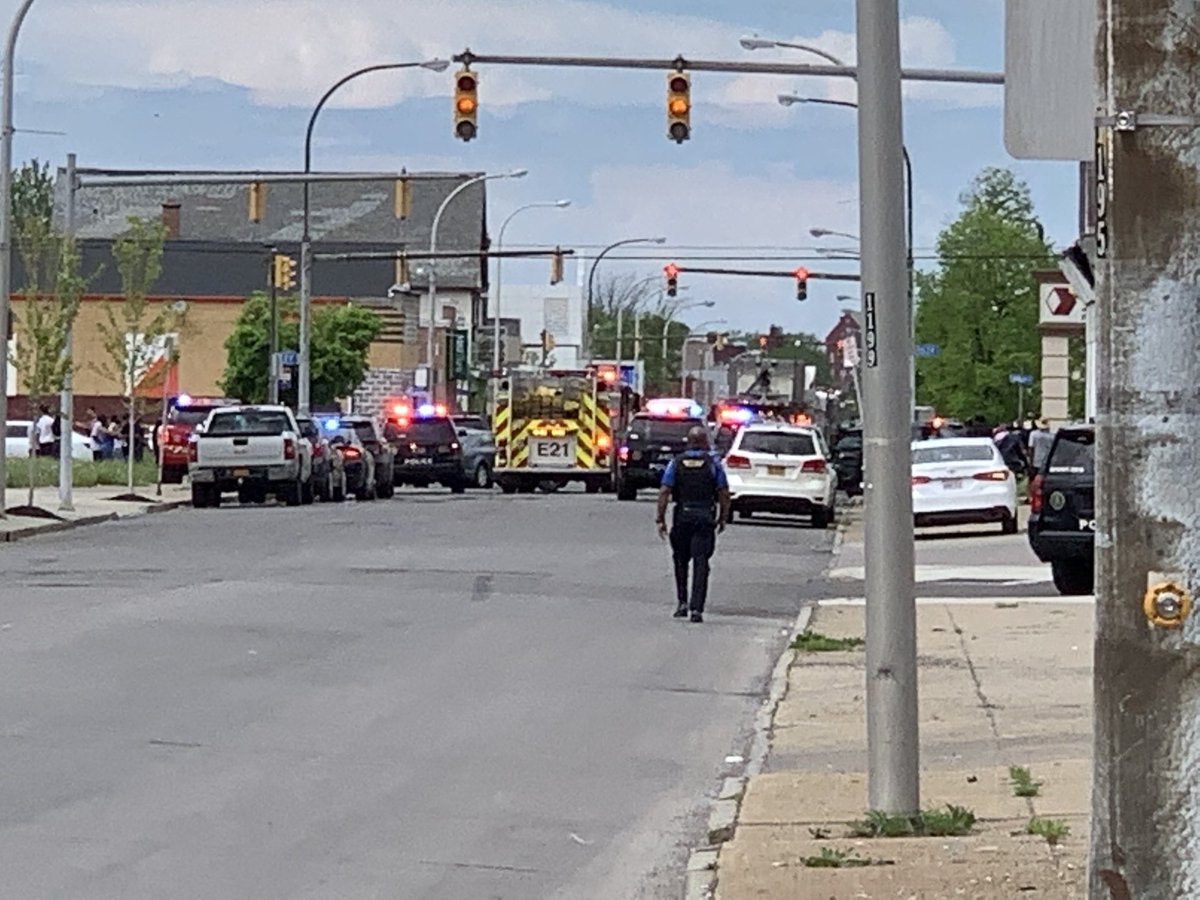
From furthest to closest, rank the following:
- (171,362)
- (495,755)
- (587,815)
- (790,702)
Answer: (171,362)
(790,702)
(495,755)
(587,815)

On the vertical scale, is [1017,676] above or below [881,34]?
below

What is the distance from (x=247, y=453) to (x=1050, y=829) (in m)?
32.8

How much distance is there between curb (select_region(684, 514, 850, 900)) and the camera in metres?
9.02

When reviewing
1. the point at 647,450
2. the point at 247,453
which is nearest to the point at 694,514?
the point at 247,453

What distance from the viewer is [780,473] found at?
124 ft

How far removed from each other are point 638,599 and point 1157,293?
1752cm

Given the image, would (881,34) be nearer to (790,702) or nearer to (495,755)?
(495,755)

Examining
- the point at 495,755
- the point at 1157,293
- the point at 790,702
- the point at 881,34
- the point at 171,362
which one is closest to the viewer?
the point at 1157,293

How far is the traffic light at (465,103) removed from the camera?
97.3 feet

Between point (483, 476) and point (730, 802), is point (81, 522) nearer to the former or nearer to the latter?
point (483, 476)

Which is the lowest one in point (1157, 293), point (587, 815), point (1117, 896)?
point (587, 815)

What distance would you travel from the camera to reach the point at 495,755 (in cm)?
1236

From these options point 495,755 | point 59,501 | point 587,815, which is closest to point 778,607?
point 495,755

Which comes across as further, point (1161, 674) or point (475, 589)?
point (475, 589)
